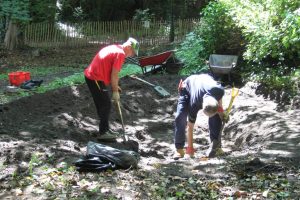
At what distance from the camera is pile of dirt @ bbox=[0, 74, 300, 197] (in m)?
5.84

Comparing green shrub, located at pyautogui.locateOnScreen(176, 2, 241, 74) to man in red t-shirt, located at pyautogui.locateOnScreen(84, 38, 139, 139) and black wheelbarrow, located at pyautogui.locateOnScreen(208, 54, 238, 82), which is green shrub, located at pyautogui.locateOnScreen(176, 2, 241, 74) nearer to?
black wheelbarrow, located at pyautogui.locateOnScreen(208, 54, 238, 82)

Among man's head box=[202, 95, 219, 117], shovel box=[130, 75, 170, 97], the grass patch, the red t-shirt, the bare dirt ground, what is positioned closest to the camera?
the bare dirt ground

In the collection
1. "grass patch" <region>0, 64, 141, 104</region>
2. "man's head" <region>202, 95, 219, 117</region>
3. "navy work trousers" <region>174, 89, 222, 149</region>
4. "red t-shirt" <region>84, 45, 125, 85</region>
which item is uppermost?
"red t-shirt" <region>84, 45, 125, 85</region>

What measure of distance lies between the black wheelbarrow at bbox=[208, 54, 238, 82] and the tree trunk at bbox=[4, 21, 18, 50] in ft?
43.8

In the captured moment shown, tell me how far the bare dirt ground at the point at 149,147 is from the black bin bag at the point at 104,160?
0.40ft

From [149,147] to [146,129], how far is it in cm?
98

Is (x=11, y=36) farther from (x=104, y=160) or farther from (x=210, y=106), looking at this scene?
(x=210, y=106)

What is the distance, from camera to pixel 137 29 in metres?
24.9

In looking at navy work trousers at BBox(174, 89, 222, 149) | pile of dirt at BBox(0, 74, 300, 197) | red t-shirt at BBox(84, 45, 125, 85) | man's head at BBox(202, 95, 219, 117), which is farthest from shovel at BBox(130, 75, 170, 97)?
man's head at BBox(202, 95, 219, 117)

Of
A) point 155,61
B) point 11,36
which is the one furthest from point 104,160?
point 11,36

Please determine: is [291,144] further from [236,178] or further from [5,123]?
[5,123]

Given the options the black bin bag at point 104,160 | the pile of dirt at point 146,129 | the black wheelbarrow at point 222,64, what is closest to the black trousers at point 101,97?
the pile of dirt at point 146,129

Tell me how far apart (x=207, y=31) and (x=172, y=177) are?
8278 mm

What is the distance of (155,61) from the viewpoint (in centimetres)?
1373
